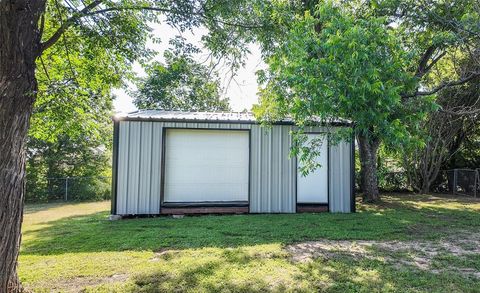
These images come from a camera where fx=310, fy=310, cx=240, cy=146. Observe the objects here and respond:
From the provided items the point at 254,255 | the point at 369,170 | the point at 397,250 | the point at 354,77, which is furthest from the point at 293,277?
the point at 369,170

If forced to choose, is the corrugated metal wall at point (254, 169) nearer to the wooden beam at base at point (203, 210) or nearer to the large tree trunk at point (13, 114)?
the wooden beam at base at point (203, 210)

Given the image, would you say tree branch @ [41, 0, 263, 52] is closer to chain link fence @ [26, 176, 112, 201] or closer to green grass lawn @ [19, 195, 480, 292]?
green grass lawn @ [19, 195, 480, 292]

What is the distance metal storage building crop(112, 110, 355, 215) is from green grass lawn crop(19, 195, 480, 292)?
78cm

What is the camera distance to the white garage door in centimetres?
753

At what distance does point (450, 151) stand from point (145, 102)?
1605 centimetres

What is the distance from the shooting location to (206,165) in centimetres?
771

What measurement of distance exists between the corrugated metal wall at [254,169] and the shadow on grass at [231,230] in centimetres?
43

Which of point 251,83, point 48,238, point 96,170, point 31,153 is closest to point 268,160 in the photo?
point 251,83

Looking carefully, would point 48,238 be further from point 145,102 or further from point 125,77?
point 145,102

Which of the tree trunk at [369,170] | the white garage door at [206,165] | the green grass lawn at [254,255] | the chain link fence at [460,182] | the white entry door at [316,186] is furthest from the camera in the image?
the chain link fence at [460,182]

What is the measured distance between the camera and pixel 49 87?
3.79 meters

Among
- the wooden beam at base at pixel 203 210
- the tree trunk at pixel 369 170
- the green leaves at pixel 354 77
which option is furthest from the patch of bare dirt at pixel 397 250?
the tree trunk at pixel 369 170

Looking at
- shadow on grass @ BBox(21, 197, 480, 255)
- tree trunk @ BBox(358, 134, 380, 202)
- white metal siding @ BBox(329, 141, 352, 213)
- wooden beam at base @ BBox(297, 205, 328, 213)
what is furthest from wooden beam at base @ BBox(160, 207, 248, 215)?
tree trunk @ BBox(358, 134, 380, 202)

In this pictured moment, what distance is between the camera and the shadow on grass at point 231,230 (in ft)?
15.7
